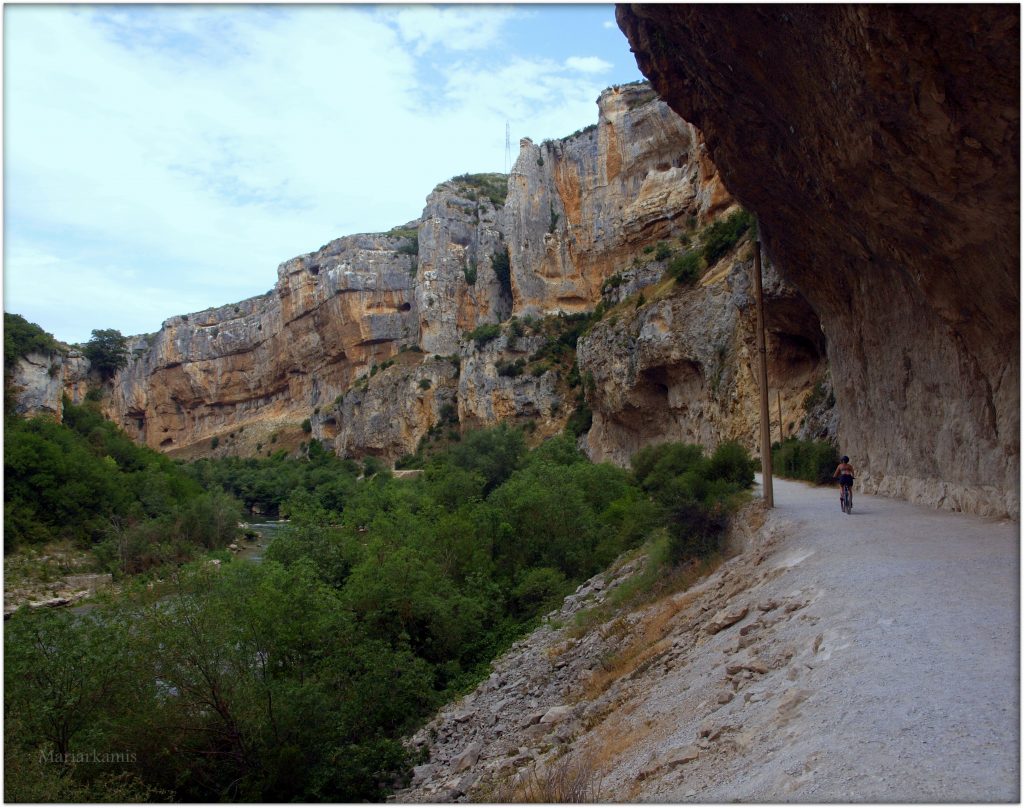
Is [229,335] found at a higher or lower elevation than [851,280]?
higher

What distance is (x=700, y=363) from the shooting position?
106 ft

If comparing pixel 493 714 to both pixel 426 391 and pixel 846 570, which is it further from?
pixel 426 391

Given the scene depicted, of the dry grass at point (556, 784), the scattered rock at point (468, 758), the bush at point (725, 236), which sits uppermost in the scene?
the bush at point (725, 236)

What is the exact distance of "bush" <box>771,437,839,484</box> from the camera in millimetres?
19281

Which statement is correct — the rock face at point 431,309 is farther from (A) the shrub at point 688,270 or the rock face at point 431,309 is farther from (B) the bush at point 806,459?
(B) the bush at point 806,459

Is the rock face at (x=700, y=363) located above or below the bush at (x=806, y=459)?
above

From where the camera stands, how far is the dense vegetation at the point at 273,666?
961cm

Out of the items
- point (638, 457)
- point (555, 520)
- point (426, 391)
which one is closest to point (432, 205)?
point (426, 391)

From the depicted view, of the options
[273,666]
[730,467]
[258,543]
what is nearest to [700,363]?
[730,467]

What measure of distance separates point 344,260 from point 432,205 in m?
11.9

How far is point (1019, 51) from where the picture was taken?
619 centimetres

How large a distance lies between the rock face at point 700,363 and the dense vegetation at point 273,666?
11.1 m

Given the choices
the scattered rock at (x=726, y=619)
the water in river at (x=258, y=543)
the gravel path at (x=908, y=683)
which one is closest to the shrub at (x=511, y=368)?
the water in river at (x=258, y=543)

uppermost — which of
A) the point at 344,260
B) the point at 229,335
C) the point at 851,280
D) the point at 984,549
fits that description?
the point at 344,260
